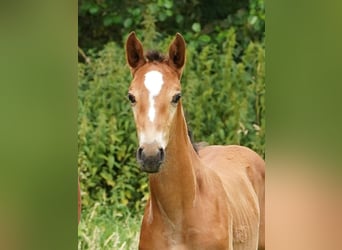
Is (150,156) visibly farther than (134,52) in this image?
No

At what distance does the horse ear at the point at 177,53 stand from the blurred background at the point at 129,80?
3.0 inches

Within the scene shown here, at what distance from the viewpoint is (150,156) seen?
2342mm

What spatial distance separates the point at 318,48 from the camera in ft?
8.03

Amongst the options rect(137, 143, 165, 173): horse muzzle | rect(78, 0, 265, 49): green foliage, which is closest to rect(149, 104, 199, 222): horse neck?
rect(137, 143, 165, 173): horse muzzle

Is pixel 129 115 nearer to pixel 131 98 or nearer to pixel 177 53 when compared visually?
pixel 131 98

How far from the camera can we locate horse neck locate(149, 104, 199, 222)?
2.48 m

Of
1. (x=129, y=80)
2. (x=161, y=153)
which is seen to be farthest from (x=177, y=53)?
(x=161, y=153)

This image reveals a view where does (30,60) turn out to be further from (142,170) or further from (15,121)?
(142,170)

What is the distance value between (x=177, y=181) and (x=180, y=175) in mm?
21

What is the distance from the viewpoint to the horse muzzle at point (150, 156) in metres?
2.34

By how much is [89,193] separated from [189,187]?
13.3 inches

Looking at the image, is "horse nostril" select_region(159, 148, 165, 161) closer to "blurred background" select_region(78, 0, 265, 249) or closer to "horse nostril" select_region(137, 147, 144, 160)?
"horse nostril" select_region(137, 147, 144, 160)

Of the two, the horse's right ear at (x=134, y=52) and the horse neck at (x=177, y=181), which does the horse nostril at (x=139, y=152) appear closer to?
the horse neck at (x=177, y=181)

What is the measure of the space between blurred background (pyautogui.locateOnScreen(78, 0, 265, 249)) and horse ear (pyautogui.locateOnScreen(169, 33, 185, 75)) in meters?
0.08
